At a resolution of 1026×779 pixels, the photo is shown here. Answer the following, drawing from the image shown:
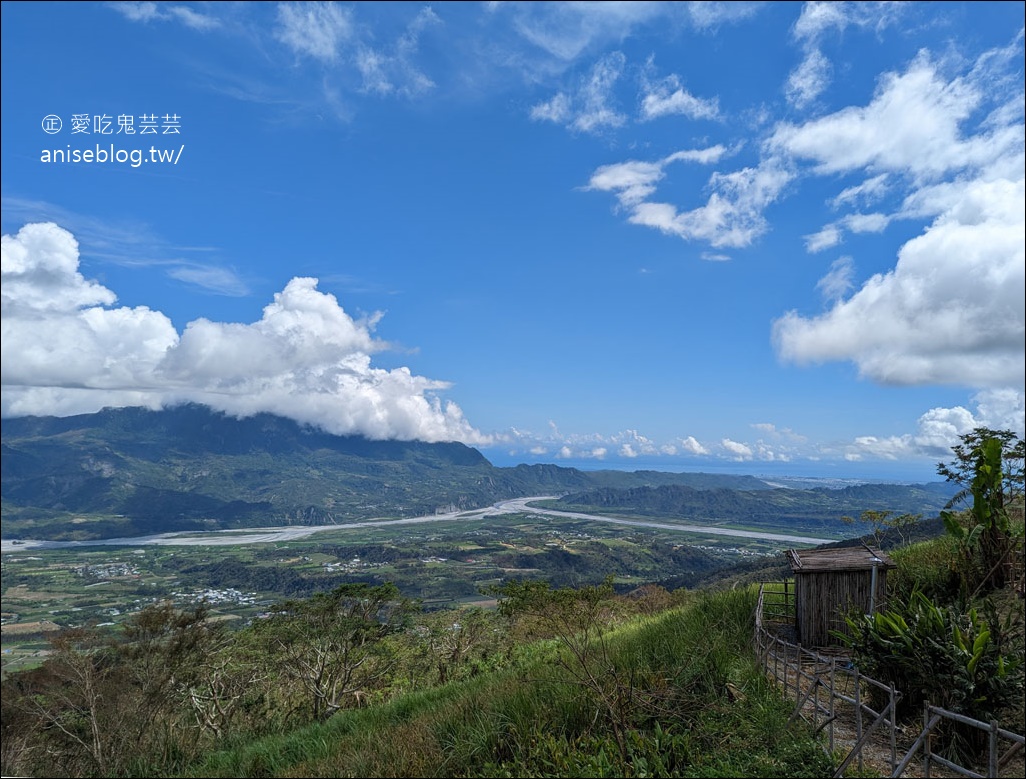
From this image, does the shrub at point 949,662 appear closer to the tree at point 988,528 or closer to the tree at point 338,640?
the tree at point 988,528

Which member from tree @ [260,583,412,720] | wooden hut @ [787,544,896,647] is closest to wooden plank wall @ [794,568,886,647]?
wooden hut @ [787,544,896,647]

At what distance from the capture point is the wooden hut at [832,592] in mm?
12219

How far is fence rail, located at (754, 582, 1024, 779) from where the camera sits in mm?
5328

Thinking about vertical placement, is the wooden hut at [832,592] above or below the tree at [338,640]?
above

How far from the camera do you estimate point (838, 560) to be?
42.4 ft

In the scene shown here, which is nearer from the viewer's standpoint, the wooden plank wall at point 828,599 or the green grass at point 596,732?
the green grass at point 596,732

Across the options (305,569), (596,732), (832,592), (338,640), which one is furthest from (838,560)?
(305,569)

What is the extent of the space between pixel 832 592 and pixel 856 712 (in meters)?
6.70

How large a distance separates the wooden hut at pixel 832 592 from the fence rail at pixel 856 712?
65 cm

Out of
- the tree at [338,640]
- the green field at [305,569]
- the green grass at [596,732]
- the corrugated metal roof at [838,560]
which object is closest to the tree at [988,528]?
the corrugated metal roof at [838,560]

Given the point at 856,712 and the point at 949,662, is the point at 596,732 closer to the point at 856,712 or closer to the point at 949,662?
the point at 856,712

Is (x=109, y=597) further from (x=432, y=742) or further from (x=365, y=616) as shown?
(x=432, y=742)

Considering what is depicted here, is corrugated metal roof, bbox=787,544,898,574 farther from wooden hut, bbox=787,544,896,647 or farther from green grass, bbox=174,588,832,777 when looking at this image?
green grass, bbox=174,588,832,777

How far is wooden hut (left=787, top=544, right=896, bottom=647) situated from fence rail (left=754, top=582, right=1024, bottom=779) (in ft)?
2.14
